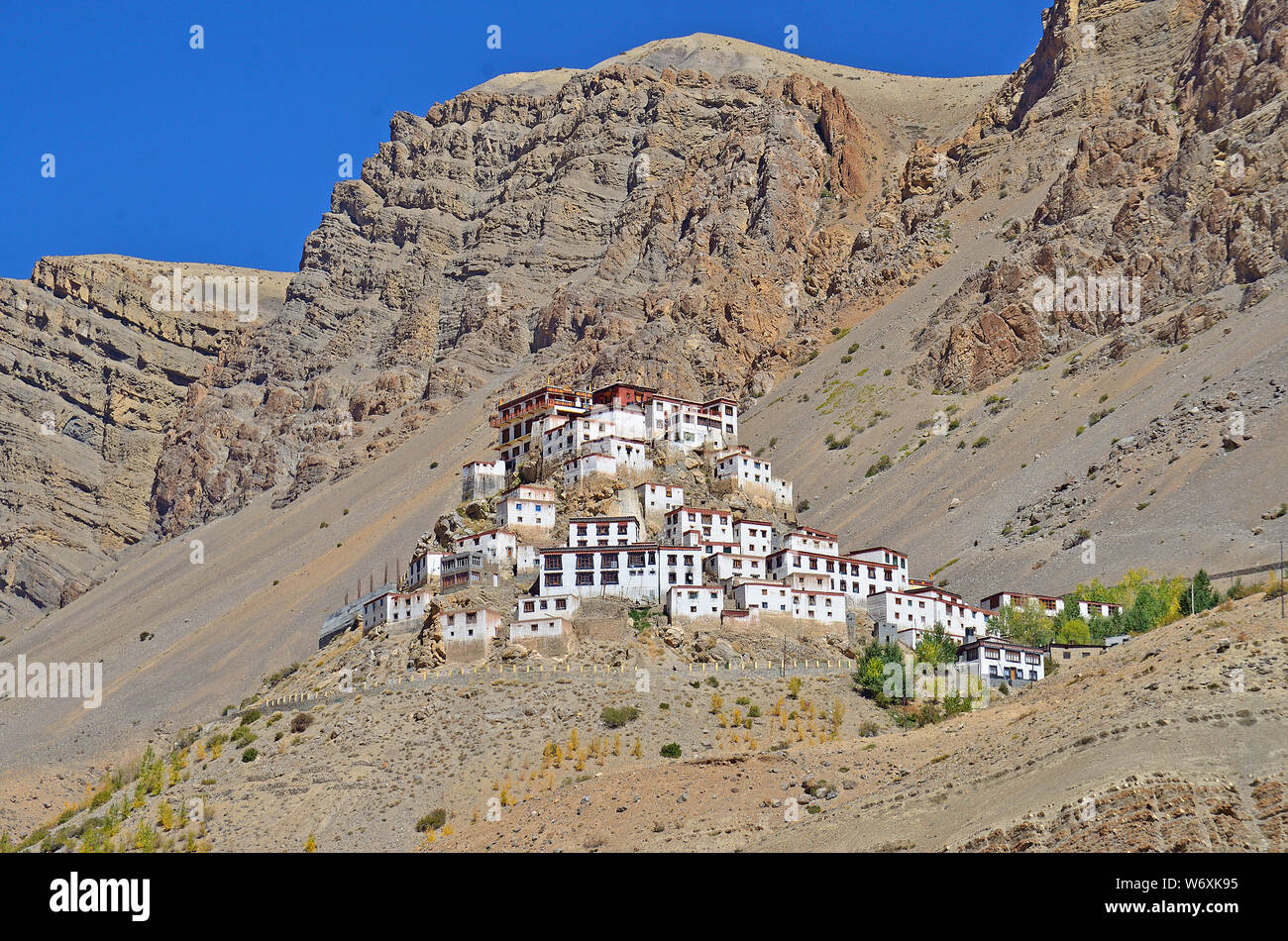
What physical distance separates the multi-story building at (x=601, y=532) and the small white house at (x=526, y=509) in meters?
3.59

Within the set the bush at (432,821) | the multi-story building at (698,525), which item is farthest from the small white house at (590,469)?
the bush at (432,821)

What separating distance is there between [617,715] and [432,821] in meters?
10.7

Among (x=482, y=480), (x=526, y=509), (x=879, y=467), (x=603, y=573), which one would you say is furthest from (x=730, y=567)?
(x=879, y=467)

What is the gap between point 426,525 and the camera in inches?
5226

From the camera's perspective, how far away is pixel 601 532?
86.7 meters

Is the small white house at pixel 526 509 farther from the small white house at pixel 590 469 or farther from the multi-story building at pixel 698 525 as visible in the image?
the multi-story building at pixel 698 525

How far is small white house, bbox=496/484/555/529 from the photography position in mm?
89812

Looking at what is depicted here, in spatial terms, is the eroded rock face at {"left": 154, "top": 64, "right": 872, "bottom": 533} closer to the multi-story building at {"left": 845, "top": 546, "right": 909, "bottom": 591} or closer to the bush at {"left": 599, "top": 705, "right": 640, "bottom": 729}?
the multi-story building at {"left": 845, "top": 546, "right": 909, "bottom": 591}

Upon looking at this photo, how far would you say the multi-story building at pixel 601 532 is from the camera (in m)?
86.3

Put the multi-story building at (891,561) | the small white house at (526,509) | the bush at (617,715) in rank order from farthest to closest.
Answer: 1. the multi-story building at (891,561)
2. the small white house at (526,509)
3. the bush at (617,715)

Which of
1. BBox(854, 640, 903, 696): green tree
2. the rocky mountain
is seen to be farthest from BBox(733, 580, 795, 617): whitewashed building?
the rocky mountain
